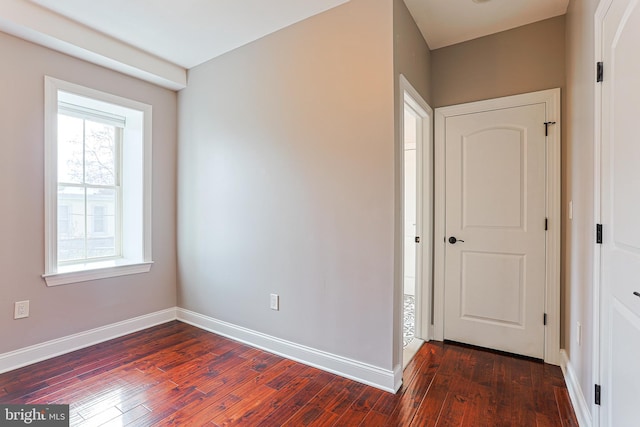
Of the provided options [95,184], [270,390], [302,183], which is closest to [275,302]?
[270,390]

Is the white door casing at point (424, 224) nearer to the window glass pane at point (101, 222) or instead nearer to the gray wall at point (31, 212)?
the gray wall at point (31, 212)

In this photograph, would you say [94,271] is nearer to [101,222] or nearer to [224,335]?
[101,222]

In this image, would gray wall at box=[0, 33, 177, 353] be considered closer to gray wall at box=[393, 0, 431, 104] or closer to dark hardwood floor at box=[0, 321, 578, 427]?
dark hardwood floor at box=[0, 321, 578, 427]

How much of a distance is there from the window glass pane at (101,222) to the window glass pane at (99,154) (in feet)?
0.39

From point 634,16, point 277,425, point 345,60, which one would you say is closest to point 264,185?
point 345,60

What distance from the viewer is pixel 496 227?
2646mm

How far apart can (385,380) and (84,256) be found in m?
2.95

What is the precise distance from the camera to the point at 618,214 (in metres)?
1.29

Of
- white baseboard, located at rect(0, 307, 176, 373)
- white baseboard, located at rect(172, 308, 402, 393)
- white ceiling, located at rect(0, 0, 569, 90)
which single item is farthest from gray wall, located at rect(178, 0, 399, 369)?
white baseboard, located at rect(0, 307, 176, 373)

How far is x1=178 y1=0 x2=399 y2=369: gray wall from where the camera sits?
2141 millimetres

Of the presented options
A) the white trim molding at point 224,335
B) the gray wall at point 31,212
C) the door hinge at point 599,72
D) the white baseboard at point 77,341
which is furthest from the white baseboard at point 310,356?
the door hinge at point 599,72

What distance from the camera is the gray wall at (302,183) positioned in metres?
2.14

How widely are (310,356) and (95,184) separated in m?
2.64

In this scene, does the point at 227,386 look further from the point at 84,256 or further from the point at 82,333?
the point at 84,256
